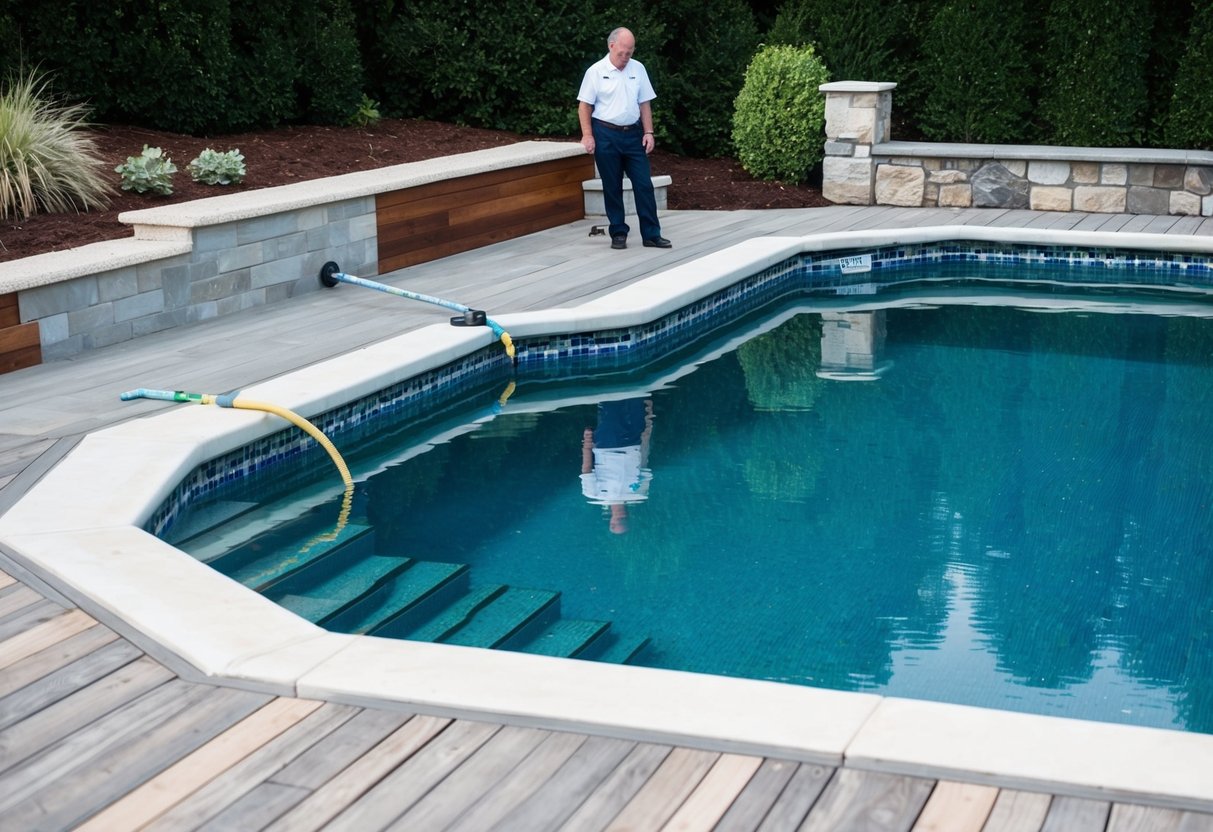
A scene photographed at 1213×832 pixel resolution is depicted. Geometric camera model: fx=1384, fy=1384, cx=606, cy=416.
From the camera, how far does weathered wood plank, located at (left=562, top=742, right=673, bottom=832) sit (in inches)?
92.6

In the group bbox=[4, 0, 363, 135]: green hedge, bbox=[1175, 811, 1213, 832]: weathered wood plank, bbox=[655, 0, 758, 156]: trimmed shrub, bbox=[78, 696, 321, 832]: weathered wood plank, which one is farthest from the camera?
bbox=[655, 0, 758, 156]: trimmed shrub

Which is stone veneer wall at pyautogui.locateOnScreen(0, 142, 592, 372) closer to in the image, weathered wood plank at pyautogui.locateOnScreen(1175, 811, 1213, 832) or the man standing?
the man standing

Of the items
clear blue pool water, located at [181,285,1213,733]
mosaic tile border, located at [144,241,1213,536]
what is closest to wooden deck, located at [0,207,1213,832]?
clear blue pool water, located at [181,285,1213,733]

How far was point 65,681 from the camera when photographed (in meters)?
2.90

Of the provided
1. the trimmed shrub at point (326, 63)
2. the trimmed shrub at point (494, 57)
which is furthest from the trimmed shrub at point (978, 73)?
the trimmed shrub at point (326, 63)

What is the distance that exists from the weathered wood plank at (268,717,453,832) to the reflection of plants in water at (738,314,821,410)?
365 centimetres

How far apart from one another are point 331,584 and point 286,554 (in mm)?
322

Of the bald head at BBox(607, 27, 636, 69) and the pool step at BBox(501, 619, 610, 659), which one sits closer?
the pool step at BBox(501, 619, 610, 659)

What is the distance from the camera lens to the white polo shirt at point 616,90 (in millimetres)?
8352

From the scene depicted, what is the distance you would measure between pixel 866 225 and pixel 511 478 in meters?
4.97

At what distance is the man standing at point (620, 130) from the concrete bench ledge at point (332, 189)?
0.65 meters

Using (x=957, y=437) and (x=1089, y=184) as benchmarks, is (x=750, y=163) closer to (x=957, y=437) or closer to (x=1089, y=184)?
(x=1089, y=184)

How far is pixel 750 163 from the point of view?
10742 millimetres

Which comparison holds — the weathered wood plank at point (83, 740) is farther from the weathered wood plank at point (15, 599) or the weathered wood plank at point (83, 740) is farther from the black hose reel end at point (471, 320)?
the black hose reel end at point (471, 320)
